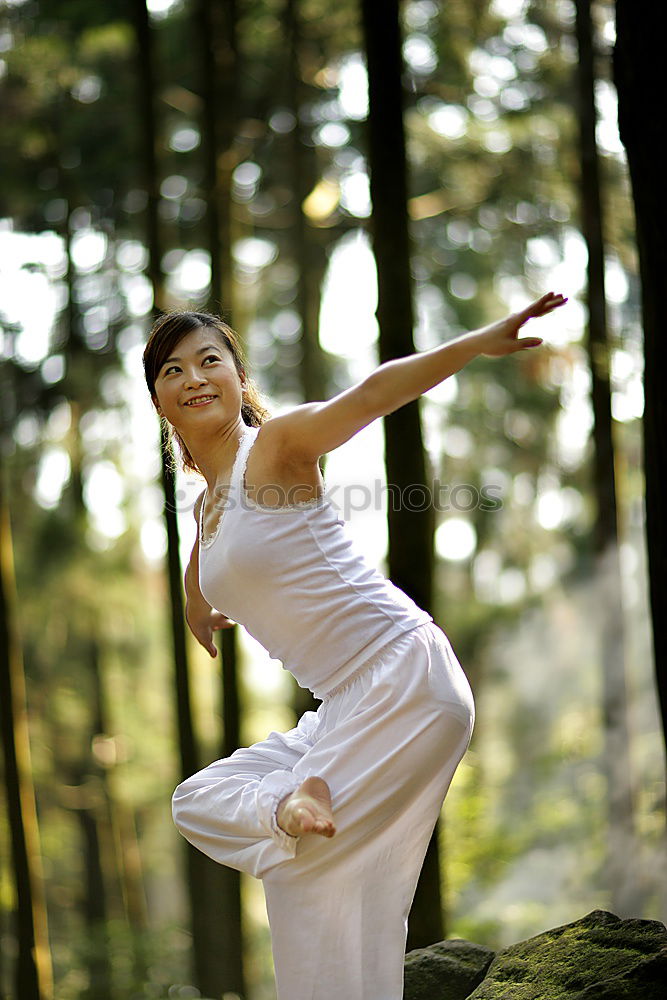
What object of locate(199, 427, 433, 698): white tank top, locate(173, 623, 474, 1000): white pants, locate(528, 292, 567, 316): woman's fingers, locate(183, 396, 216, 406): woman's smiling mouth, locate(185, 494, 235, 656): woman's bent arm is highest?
locate(528, 292, 567, 316): woman's fingers

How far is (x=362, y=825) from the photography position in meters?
3.58

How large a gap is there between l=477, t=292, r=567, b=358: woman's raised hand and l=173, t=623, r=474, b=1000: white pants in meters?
0.99

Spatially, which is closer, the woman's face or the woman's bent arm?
the woman's face

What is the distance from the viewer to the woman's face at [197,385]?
12.4 feet

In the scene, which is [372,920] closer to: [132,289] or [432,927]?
[432,927]

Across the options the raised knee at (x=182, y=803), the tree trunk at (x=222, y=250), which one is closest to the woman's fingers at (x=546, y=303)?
the raised knee at (x=182, y=803)

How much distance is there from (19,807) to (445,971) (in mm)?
6052

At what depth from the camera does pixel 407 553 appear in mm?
6223

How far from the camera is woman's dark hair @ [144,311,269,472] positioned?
3893 millimetres

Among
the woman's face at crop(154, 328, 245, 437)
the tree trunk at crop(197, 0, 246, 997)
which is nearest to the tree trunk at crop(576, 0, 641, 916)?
the tree trunk at crop(197, 0, 246, 997)

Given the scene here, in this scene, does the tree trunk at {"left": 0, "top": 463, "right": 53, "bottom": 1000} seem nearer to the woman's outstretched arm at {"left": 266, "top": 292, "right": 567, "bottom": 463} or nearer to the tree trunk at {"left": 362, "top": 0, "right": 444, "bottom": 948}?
the tree trunk at {"left": 362, "top": 0, "right": 444, "bottom": 948}

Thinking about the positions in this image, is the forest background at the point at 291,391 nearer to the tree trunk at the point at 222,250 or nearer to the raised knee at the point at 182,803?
the tree trunk at the point at 222,250

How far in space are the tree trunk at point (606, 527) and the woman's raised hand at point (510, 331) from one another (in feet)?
18.3

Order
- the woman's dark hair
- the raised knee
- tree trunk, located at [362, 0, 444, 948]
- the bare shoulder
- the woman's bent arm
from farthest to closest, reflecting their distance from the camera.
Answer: tree trunk, located at [362, 0, 444, 948]
the woman's bent arm
the woman's dark hair
the raised knee
the bare shoulder
